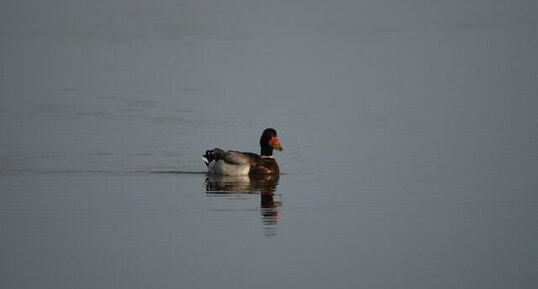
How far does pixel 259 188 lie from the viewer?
2020 cm

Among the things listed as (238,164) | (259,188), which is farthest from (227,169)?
(259,188)

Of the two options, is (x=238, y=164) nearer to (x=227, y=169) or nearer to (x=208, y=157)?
(x=227, y=169)

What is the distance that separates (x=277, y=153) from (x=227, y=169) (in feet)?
12.7

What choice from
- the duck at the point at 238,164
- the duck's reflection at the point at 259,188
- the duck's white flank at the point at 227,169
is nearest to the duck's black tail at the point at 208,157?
the duck at the point at 238,164

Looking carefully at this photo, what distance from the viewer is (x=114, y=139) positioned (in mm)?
25609

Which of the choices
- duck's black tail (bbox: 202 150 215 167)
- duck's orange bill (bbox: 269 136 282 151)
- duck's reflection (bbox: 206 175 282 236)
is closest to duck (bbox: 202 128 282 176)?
duck's black tail (bbox: 202 150 215 167)

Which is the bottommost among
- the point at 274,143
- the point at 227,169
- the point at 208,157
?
the point at 227,169

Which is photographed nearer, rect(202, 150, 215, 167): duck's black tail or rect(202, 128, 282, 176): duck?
rect(202, 128, 282, 176): duck

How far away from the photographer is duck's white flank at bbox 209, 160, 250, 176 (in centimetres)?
2188

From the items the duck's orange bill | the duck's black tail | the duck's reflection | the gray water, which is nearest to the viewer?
the gray water

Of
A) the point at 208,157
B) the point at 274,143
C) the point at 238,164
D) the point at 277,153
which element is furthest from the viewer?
the point at 277,153

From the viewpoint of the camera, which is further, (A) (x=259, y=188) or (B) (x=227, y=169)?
(B) (x=227, y=169)

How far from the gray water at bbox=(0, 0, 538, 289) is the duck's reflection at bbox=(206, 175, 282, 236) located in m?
0.08

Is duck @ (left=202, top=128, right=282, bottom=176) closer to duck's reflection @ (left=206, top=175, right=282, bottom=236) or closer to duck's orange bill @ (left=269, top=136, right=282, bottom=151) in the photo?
duck's reflection @ (left=206, top=175, right=282, bottom=236)
